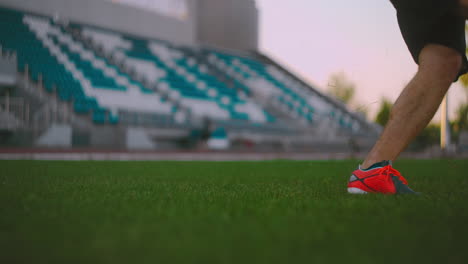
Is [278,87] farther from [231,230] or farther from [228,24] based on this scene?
[231,230]

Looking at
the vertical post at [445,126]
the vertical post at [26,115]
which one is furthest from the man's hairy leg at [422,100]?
the vertical post at [445,126]

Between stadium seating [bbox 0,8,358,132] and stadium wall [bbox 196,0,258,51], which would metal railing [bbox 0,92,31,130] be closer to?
stadium seating [bbox 0,8,358,132]

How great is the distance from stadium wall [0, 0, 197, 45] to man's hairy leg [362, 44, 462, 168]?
12745mm

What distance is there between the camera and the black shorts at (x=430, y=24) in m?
1.51

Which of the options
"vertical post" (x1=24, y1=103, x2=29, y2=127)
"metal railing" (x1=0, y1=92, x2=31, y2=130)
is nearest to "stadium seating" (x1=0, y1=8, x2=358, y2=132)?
"vertical post" (x1=24, y1=103, x2=29, y2=127)

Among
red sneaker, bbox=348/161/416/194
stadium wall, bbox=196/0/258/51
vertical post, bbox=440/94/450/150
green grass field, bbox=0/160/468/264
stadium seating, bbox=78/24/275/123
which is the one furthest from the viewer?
stadium wall, bbox=196/0/258/51

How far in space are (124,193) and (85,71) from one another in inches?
411

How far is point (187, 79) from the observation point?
547 inches

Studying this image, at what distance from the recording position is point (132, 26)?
14492 millimetres

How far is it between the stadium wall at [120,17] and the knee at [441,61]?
41.9 feet

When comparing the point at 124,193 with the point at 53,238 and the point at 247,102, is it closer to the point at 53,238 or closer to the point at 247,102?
the point at 53,238

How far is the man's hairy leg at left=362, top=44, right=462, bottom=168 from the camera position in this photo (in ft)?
5.33

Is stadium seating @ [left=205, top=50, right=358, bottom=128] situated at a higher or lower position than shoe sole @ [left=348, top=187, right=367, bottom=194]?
higher

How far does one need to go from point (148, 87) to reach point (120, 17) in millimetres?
3504
